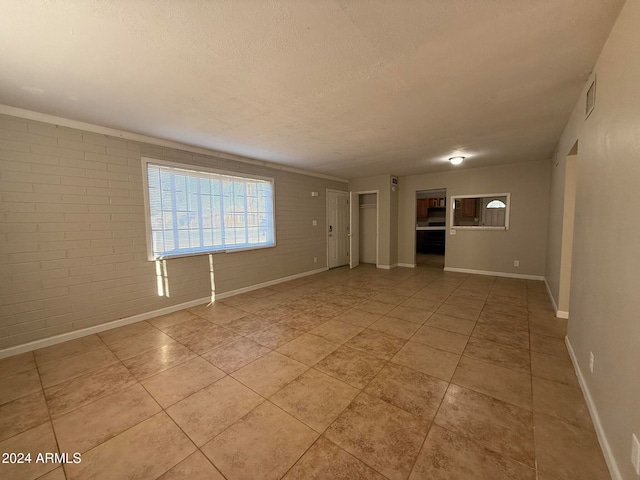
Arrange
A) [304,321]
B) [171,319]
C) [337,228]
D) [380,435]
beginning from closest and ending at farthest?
[380,435], [304,321], [171,319], [337,228]

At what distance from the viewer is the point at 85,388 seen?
6.88 ft

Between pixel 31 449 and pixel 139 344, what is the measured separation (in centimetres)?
133

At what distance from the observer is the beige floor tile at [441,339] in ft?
8.68

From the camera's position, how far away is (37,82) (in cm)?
210

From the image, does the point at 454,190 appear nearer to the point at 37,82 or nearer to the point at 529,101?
the point at 529,101

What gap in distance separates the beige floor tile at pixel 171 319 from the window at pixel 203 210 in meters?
Answer: 0.86

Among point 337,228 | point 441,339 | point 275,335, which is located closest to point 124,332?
point 275,335

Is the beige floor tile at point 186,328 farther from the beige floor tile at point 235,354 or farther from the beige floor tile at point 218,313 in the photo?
the beige floor tile at point 235,354

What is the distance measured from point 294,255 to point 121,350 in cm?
353

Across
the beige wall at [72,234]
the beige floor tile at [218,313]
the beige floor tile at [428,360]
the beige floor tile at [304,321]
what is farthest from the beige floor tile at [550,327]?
the beige wall at [72,234]

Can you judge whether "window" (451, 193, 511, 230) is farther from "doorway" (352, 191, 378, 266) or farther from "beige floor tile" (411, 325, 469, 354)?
"beige floor tile" (411, 325, 469, 354)

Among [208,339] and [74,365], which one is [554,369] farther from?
[74,365]

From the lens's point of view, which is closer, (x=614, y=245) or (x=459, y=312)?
(x=614, y=245)

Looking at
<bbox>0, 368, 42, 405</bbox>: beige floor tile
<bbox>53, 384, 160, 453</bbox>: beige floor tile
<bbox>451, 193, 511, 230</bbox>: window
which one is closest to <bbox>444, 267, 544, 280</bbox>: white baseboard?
<bbox>451, 193, 511, 230</bbox>: window
